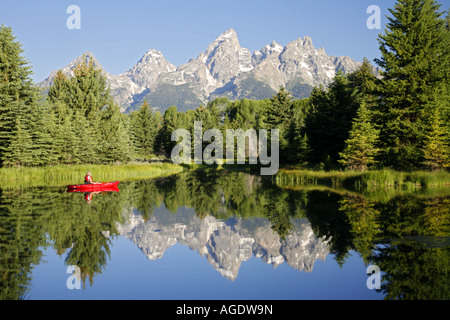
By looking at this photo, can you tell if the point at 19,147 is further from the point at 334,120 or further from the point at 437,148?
the point at 437,148

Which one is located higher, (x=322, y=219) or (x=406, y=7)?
(x=406, y=7)

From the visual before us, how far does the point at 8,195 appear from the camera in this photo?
26562 millimetres

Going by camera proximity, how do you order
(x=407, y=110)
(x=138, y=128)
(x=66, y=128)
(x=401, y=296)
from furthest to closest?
(x=138, y=128) → (x=66, y=128) → (x=407, y=110) → (x=401, y=296)

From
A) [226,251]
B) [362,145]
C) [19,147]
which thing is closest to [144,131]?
[19,147]

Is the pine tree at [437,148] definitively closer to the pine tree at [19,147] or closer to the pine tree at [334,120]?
the pine tree at [334,120]

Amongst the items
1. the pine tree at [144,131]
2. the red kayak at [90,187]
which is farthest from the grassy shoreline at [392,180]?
the pine tree at [144,131]

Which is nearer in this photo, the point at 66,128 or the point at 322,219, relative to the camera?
the point at 322,219

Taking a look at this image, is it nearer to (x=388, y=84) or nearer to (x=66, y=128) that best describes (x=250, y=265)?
(x=388, y=84)

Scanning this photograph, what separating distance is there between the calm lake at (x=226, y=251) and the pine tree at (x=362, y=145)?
1474 cm

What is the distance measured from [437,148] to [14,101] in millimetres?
46209

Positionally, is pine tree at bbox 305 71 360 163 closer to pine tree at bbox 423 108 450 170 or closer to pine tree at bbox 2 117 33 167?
pine tree at bbox 423 108 450 170

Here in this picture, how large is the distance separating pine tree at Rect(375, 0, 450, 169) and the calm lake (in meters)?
17.3
